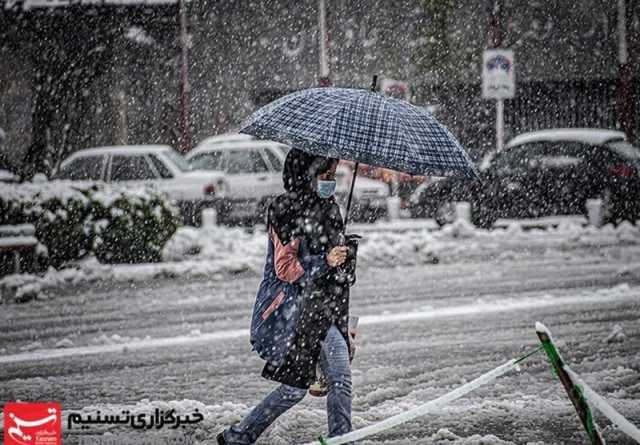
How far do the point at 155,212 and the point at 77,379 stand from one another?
5.48 meters

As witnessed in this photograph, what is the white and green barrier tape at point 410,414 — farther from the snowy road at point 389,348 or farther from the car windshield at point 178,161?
the car windshield at point 178,161

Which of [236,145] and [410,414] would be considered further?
[236,145]

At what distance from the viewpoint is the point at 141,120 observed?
83.1 feet

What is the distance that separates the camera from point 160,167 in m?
15.6

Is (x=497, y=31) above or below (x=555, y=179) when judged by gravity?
above

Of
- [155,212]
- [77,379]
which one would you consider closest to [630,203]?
[155,212]

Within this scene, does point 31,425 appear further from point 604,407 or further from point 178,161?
point 178,161

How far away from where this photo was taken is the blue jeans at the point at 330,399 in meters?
4.07

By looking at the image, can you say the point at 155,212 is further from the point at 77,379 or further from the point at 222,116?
the point at 222,116

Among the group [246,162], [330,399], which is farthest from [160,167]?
[330,399]

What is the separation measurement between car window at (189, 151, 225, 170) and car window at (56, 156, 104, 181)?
1.67 meters

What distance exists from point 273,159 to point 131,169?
2565 millimetres

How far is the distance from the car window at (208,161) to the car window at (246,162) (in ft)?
0.66

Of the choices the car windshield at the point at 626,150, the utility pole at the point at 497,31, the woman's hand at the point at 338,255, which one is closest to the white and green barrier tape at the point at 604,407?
the woman's hand at the point at 338,255
